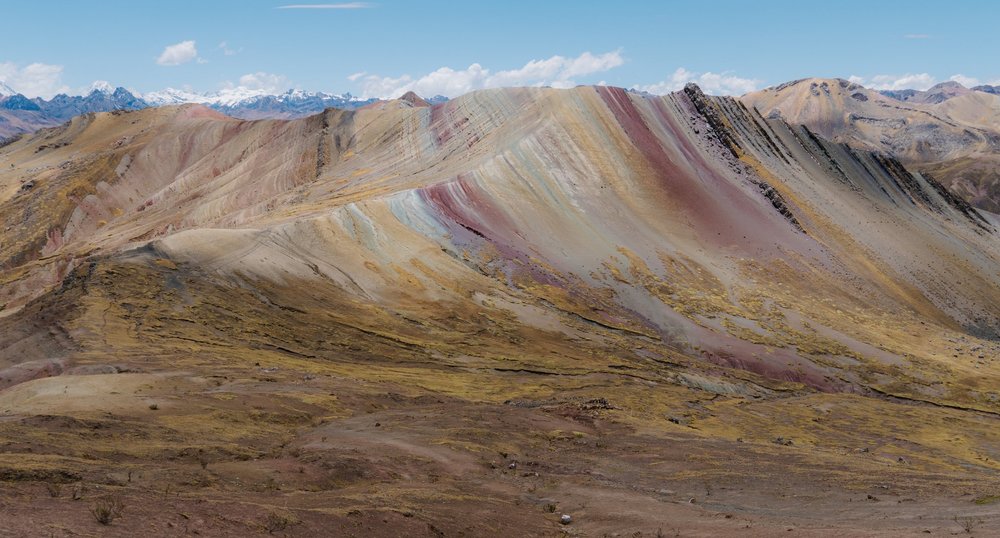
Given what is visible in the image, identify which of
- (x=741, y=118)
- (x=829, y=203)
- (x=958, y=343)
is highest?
(x=741, y=118)

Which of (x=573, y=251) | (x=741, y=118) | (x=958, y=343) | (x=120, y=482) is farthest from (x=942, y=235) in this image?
(x=120, y=482)

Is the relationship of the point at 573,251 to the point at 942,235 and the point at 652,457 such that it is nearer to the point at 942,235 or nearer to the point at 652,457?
the point at 652,457

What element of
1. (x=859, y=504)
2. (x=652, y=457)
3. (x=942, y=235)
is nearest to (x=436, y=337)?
(x=652, y=457)

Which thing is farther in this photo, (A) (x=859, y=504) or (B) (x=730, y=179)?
(B) (x=730, y=179)

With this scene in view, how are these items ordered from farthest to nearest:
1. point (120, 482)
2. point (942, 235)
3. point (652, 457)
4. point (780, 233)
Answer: point (942, 235) → point (780, 233) → point (652, 457) → point (120, 482)

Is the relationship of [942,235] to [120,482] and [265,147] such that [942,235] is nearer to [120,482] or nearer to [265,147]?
[265,147]

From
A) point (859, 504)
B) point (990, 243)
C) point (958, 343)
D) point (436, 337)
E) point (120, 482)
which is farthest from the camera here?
point (990, 243)

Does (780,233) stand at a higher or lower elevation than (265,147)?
lower
